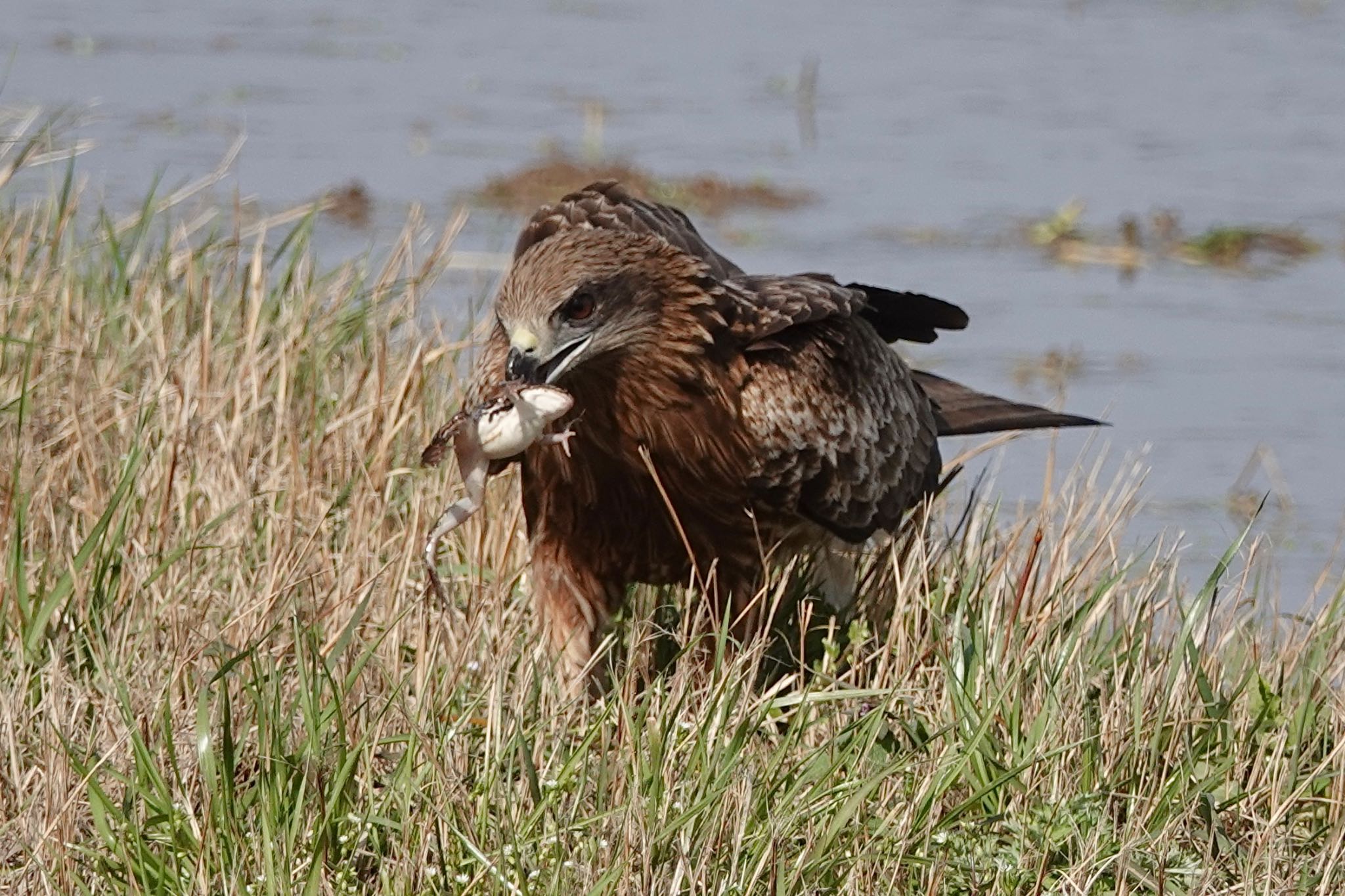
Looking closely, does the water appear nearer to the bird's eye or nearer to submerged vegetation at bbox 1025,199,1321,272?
submerged vegetation at bbox 1025,199,1321,272

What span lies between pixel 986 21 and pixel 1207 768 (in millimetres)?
12499

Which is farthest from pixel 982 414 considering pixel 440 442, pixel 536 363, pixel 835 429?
pixel 440 442

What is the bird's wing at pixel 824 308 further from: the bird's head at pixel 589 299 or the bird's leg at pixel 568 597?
the bird's leg at pixel 568 597

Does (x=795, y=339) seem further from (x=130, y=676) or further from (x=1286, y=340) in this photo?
(x=1286, y=340)

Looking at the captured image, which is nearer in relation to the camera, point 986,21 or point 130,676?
point 130,676

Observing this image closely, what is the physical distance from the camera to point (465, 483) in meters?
4.36

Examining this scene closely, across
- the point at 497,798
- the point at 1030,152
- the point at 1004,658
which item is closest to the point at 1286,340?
the point at 1030,152

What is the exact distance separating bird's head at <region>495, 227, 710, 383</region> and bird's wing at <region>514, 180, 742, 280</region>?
11 cm

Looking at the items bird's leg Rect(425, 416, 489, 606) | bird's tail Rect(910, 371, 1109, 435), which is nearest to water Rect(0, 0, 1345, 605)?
bird's tail Rect(910, 371, 1109, 435)

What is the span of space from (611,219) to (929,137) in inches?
309

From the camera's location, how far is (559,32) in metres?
15.6

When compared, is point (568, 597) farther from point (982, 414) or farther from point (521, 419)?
point (982, 414)

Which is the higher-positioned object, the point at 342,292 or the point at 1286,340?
the point at 342,292

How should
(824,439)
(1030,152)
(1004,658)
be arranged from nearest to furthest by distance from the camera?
(1004,658) < (824,439) < (1030,152)
